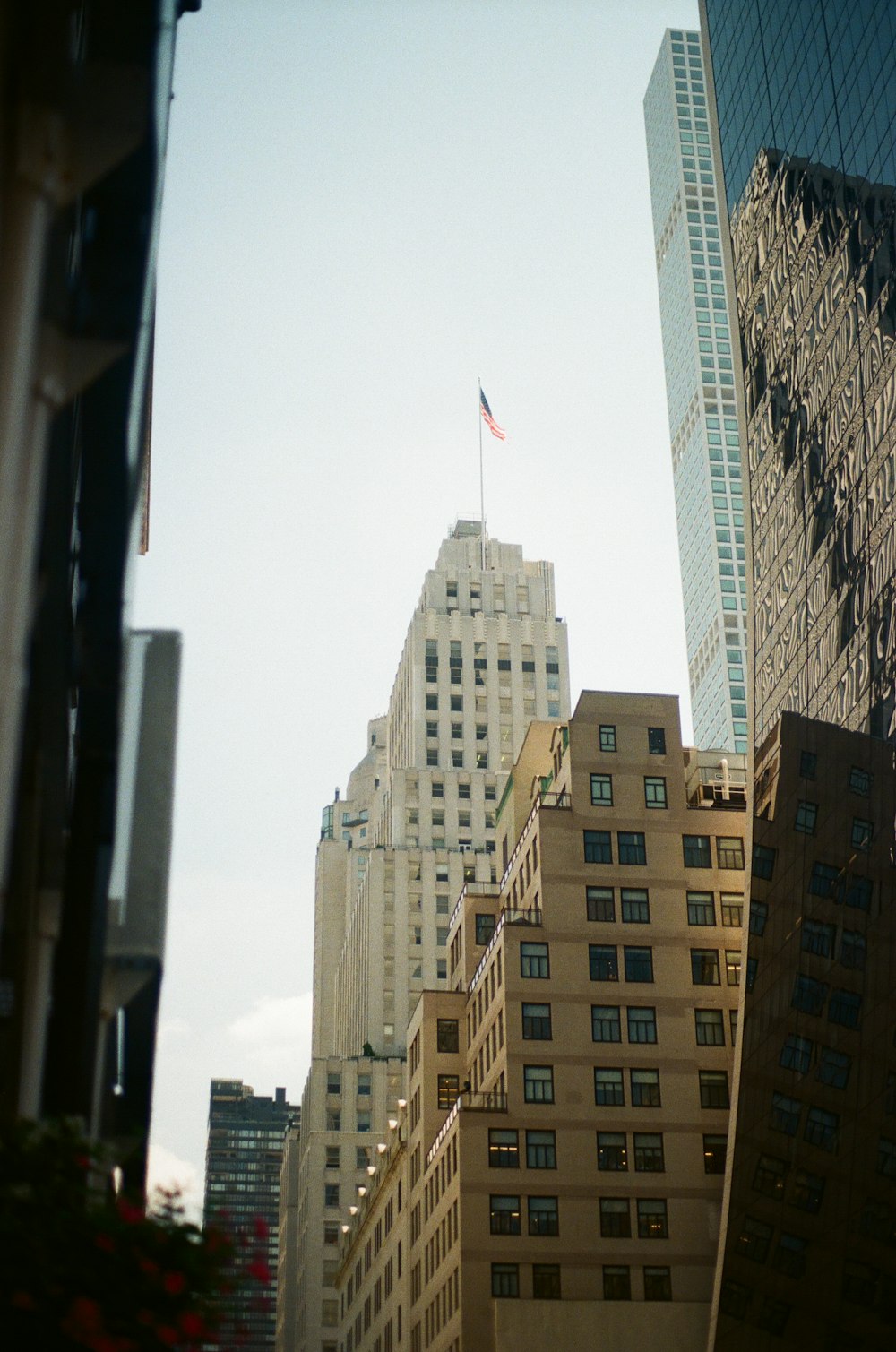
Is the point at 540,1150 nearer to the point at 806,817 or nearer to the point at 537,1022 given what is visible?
the point at 537,1022

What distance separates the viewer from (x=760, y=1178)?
70875mm

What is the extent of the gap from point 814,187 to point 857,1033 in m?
36.7

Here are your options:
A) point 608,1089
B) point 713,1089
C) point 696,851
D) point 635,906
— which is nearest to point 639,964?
point 635,906

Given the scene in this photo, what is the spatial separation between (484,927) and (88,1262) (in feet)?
337

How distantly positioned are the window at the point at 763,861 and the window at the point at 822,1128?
418 inches

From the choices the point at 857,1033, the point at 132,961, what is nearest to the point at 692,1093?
the point at 857,1033

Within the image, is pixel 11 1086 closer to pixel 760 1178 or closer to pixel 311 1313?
pixel 760 1178

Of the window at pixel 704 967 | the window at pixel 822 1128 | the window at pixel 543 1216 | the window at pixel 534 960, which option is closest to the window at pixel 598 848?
the window at pixel 534 960

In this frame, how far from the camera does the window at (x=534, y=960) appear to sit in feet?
302

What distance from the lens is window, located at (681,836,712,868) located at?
96562 millimetres

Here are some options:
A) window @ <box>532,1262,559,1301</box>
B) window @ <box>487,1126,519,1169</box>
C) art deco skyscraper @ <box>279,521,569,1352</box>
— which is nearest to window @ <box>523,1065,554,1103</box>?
window @ <box>487,1126,519,1169</box>

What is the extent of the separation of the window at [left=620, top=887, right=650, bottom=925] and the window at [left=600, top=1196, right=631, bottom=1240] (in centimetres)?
1537

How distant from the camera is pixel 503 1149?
87.9m

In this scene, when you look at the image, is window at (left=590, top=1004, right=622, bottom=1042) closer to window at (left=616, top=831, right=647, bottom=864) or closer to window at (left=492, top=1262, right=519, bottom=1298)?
window at (left=616, top=831, right=647, bottom=864)
